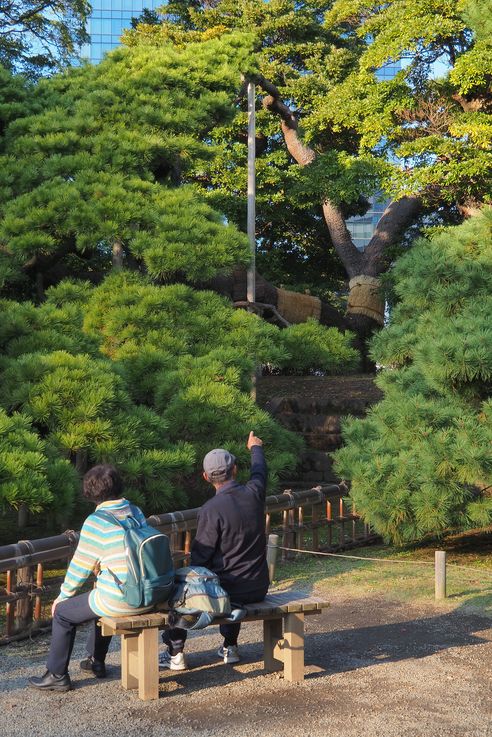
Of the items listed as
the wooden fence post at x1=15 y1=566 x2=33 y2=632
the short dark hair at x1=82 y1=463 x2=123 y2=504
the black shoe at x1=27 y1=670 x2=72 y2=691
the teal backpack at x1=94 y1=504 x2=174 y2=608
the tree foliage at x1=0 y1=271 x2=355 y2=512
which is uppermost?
the tree foliage at x1=0 y1=271 x2=355 y2=512

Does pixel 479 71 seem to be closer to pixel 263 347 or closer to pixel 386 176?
pixel 386 176

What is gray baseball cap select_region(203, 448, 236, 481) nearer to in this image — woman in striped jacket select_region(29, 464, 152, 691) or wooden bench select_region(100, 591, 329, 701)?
woman in striped jacket select_region(29, 464, 152, 691)

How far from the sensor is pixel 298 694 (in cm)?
402

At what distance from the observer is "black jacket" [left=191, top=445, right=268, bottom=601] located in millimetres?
4191

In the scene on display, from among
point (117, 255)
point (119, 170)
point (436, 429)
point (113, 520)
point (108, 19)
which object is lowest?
point (113, 520)

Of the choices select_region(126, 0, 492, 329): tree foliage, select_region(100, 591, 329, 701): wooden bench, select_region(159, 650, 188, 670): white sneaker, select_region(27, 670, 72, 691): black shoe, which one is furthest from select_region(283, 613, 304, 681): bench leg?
select_region(126, 0, 492, 329): tree foliage

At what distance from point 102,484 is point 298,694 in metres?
1.34

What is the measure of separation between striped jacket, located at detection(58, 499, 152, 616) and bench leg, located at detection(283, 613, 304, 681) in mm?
738

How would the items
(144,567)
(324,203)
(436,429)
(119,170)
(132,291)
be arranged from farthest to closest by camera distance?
(324,203)
(119,170)
(132,291)
(436,429)
(144,567)

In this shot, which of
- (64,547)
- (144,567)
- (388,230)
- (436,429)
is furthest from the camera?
(388,230)

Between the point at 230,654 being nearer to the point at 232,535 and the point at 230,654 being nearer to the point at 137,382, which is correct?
the point at 232,535

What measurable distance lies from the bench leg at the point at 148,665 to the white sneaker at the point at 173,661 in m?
0.40

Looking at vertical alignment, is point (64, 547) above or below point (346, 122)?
below

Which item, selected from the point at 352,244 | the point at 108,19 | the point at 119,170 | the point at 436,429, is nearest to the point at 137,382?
the point at 436,429
